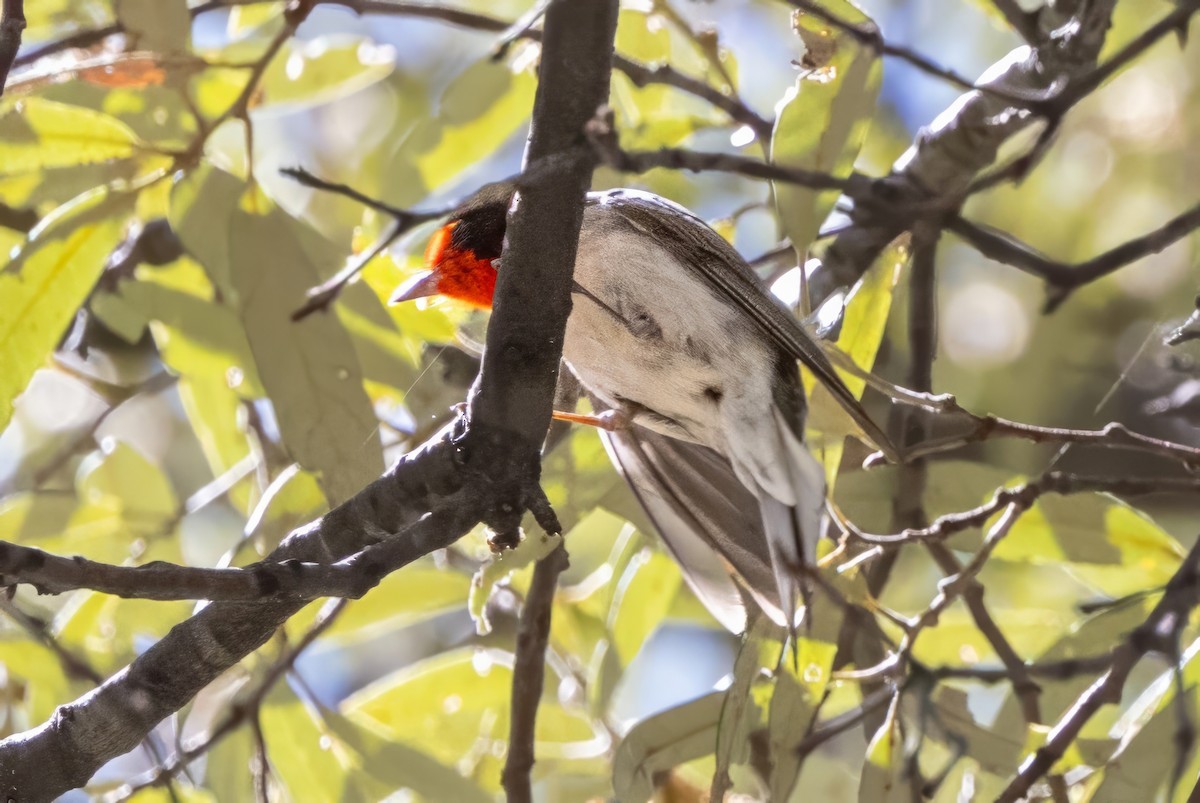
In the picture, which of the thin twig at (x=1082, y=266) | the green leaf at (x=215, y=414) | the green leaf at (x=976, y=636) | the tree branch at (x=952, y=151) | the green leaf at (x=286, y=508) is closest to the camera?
the thin twig at (x=1082, y=266)

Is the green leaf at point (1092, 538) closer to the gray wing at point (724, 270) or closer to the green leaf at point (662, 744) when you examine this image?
the gray wing at point (724, 270)

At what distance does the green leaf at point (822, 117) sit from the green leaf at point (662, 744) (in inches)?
32.5

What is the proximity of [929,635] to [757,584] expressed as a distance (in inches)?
26.5

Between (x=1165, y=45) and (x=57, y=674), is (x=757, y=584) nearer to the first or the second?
(x=57, y=674)

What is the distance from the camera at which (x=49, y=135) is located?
222 centimetres

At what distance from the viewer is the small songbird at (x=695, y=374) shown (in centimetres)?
199

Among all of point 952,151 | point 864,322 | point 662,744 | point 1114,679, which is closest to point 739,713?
point 662,744

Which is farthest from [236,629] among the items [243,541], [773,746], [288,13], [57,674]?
[288,13]

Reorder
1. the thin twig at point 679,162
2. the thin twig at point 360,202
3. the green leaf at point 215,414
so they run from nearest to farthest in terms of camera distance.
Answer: the thin twig at point 679,162
the thin twig at point 360,202
the green leaf at point 215,414

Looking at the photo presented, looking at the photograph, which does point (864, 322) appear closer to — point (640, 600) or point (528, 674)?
point (640, 600)

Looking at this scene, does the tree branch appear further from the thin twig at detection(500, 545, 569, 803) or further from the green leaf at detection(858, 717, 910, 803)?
the green leaf at detection(858, 717, 910, 803)

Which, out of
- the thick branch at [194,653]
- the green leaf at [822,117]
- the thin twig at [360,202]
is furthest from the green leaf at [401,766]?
the green leaf at [822,117]

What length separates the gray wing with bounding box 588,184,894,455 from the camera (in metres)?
1.98

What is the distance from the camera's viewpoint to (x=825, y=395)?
6.88ft
